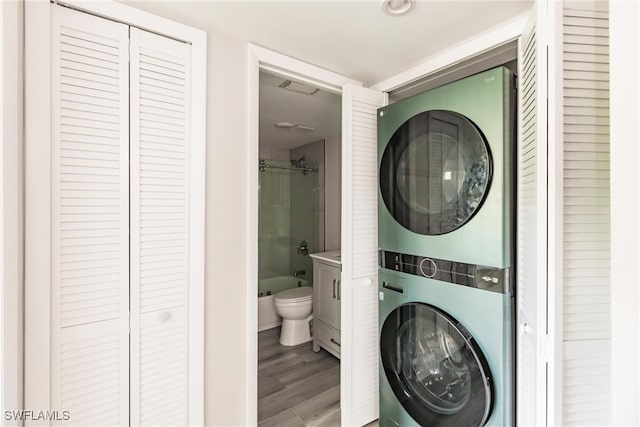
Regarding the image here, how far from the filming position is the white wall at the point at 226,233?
1.31 m

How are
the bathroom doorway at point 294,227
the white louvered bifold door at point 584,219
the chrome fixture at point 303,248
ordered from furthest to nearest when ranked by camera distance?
the chrome fixture at point 303,248 → the bathroom doorway at point 294,227 → the white louvered bifold door at point 584,219

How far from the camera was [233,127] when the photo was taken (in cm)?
136

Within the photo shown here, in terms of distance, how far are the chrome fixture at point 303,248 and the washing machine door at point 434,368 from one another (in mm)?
2105

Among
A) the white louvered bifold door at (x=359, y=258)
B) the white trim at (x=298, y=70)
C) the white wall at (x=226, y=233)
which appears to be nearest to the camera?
the white wall at (x=226, y=233)

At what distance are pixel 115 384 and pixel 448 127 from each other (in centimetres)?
180

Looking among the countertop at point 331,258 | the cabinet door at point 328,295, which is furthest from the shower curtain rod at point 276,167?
the cabinet door at point 328,295

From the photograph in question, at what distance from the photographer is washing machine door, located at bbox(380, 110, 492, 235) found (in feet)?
4.09

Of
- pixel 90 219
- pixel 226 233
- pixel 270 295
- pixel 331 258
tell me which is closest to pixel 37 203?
pixel 90 219

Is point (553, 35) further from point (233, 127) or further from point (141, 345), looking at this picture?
point (141, 345)

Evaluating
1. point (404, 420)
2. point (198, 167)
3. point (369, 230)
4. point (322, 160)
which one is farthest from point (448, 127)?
point (322, 160)

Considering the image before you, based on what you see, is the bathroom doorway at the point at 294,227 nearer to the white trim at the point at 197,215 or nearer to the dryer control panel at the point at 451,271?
the white trim at the point at 197,215

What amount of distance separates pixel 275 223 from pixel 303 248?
1.60 feet
